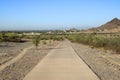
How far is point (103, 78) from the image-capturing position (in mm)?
14734

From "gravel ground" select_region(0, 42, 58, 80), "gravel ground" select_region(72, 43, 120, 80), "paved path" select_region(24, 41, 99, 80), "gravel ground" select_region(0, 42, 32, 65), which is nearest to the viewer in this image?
A: "paved path" select_region(24, 41, 99, 80)

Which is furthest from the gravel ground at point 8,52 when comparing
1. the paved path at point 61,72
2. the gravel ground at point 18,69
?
the paved path at point 61,72

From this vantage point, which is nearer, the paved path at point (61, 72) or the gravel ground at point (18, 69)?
the paved path at point (61, 72)

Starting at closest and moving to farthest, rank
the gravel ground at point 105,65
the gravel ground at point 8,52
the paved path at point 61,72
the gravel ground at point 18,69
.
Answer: the paved path at point 61,72 < the gravel ground at point 18,69 < the gravel ground at point 105,65 < the gravel ground at point 8,52

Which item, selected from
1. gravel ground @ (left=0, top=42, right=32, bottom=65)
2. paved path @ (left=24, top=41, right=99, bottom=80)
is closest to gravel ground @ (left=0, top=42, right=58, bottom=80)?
paved path @ (left=24, top=41, right=99, bottom=80)

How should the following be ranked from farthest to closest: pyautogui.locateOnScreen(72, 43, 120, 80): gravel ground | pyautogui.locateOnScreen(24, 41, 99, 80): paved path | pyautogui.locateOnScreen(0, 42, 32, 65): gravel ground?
pyautogui.locateOnScreen(0, 42, 32, 65): gravel ground < pyautogui.locateOnScreen(72, 43, 120, 80): gravel ground < pyautogui.locateOnScreen(24, 41, 99, 80): paved path

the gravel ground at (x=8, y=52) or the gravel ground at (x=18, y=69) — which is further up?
the gravel ground at (x=18, y=69)

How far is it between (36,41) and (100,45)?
12.4 meters

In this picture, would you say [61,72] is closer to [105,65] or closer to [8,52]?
[105,65]

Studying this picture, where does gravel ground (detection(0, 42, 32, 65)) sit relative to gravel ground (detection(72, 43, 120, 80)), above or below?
below

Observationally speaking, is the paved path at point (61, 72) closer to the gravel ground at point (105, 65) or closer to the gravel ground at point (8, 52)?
the gravel ground at point (105, 65)

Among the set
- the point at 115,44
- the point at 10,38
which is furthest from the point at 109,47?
the point at 10,38

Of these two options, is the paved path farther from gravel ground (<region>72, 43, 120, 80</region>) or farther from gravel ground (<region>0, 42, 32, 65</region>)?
gravel ground (<region>0, 42, 32, 65</region>)

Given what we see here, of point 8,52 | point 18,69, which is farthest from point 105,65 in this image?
point 8,52
